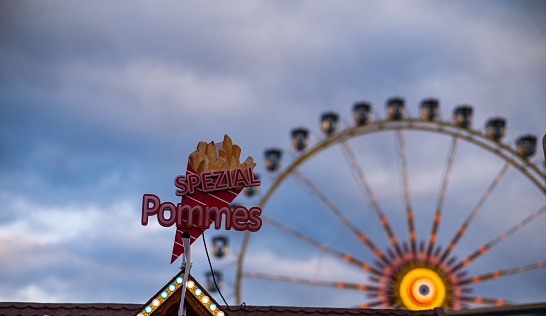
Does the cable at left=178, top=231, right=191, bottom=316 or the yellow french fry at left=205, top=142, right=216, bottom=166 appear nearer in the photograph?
the cable at left=178, top=231, right=191, bottom=316

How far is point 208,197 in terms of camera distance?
47.9 ft

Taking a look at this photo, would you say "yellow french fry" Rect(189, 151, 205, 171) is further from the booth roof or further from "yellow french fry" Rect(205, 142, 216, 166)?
the booth roof

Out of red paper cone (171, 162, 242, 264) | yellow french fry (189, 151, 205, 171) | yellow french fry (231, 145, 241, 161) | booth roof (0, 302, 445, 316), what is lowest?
booth roof (0, 302, 445, 316)

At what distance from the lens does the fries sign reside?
14.2 m

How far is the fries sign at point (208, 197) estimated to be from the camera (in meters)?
14.2

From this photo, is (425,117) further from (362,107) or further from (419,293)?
(419,293)

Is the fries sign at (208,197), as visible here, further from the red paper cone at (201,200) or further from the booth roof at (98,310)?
the booth roof at (98,310)

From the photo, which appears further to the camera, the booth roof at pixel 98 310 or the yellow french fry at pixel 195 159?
the booth roof at pixel 98 310

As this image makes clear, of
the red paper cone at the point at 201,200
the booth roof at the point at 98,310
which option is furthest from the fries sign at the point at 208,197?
the booth roof at the point at 98,310

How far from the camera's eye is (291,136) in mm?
33594

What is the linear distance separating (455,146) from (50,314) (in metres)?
22.8

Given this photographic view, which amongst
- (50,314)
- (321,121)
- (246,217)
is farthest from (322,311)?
(321,121)

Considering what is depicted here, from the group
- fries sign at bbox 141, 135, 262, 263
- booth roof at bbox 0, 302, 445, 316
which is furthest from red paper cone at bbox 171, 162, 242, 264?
booth roof at bbox 0, 302, 445, 316

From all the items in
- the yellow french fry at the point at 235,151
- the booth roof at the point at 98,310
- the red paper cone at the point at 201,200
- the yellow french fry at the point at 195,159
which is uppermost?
the yellow french fry at the point at 235,151
